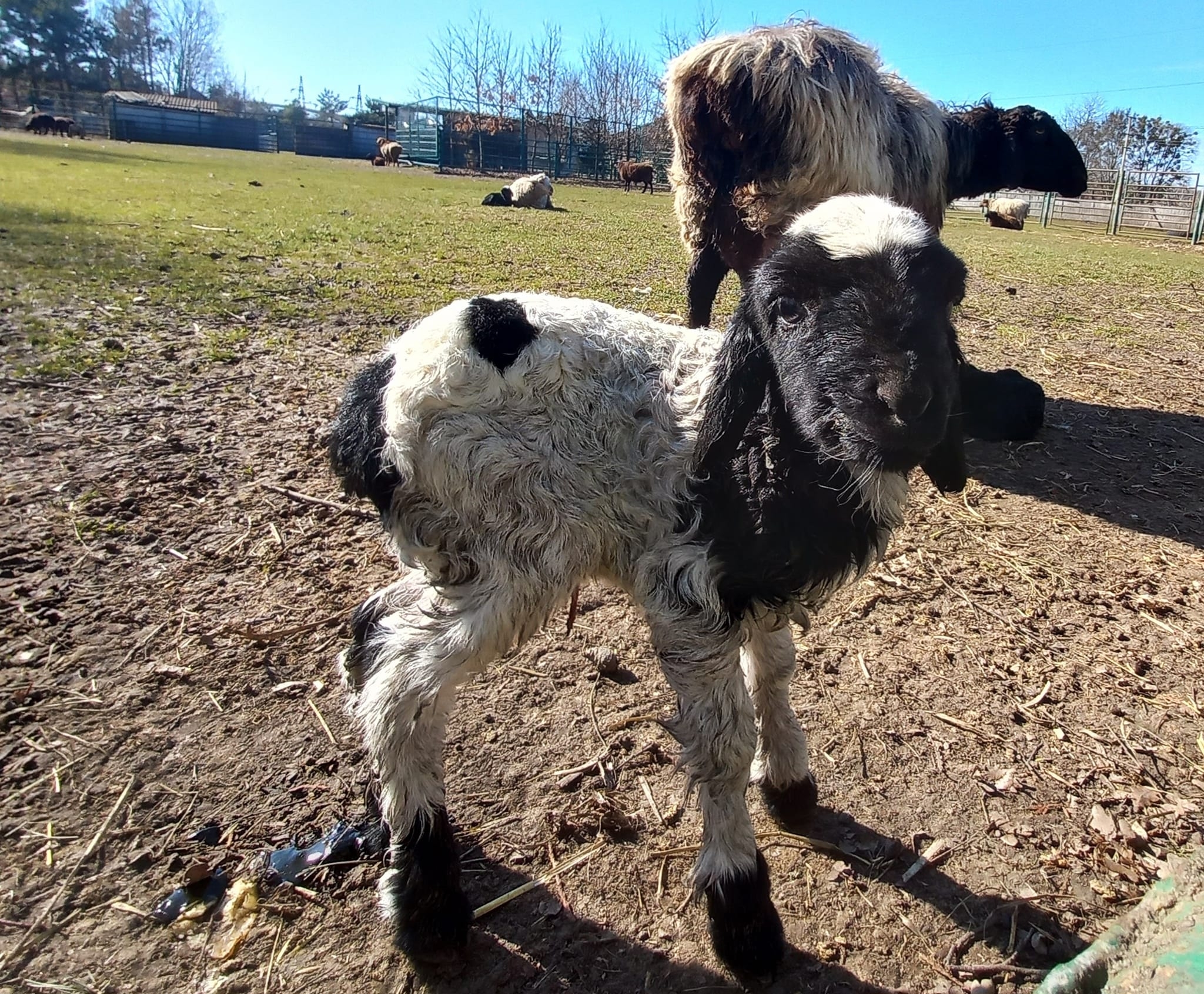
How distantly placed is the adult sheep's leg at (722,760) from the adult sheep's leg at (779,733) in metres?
0.45

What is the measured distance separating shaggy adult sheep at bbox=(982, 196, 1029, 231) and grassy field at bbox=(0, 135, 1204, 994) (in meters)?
28.1

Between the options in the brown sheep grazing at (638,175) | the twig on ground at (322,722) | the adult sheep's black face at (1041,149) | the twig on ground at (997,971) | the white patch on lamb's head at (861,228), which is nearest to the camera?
the white patch on lamb's head at (861,228)

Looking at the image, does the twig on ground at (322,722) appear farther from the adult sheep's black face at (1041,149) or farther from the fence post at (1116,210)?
the fence post at (1116,210)

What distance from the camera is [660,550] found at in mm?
2170

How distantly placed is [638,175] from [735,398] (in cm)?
3966

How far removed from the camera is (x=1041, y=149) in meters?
6.03

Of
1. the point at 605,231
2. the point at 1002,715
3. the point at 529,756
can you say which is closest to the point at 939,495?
the point at 1002,715

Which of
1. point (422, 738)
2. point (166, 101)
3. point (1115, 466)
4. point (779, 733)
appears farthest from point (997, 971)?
point (166, 101)

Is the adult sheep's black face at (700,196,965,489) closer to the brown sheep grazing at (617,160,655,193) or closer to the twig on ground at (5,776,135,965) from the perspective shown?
the twig on ground at (5,776,135,965)

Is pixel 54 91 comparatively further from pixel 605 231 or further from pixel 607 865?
pixel 607 865

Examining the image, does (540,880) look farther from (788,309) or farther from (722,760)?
(788,309)

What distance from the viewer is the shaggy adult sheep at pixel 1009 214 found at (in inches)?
1169

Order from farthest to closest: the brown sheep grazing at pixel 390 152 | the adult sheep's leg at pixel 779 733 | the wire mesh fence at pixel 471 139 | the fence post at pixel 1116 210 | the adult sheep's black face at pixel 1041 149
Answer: the brown sheep grazing at pixel 390 152 → the wire mesh fence at pixel 471 139 → the fence post at pixel 1116 210 → the adult sheep's black face at pixel 1041 149 → the adult sheep's leg at pixel 779 733

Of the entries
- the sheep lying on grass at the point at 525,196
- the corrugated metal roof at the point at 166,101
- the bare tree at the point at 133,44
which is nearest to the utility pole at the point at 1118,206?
the sheep lying on grass at the point at 525,196
